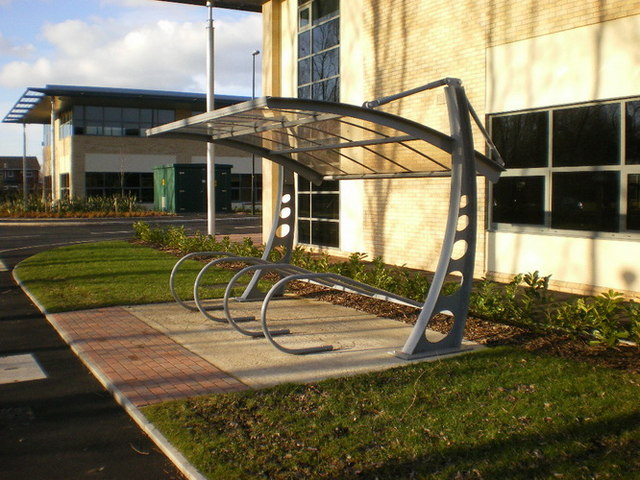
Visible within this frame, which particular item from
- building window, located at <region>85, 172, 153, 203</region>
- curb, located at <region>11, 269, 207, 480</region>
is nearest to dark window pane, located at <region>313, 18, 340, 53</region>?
curb, located at <region>11, 269, 207, 480</region>

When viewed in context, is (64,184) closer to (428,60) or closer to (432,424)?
(428,60)

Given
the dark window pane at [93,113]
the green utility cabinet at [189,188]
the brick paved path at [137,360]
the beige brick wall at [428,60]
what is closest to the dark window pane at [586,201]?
the beige brick wall at [428,60]

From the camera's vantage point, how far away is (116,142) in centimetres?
4653

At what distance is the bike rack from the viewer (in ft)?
21.4

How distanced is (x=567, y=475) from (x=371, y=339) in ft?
12.1

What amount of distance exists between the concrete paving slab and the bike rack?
0.21 meters

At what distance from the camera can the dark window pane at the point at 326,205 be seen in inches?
627

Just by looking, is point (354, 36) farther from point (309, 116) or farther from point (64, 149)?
point (64, 149)

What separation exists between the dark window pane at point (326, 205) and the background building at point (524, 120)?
415 millimetres

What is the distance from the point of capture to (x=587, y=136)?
10008 mm

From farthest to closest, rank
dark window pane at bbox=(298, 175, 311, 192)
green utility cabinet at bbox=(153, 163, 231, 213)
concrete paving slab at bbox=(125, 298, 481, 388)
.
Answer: green utility cabinet at bbox=(153, 163, 231, 213) < dark window pane at bbox=(298, 175, 311, 192) < concrete paving slab at bbox=(125, 298, 481, 388)

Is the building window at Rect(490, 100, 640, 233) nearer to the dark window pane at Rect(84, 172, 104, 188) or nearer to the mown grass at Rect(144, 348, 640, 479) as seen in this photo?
the mown grass at Rect(144, 348, 640, 479)

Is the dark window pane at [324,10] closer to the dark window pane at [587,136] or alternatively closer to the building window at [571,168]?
the building window at [571,168]

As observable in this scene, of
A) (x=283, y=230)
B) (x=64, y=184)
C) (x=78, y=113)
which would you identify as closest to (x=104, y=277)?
(x=283, y=230)
